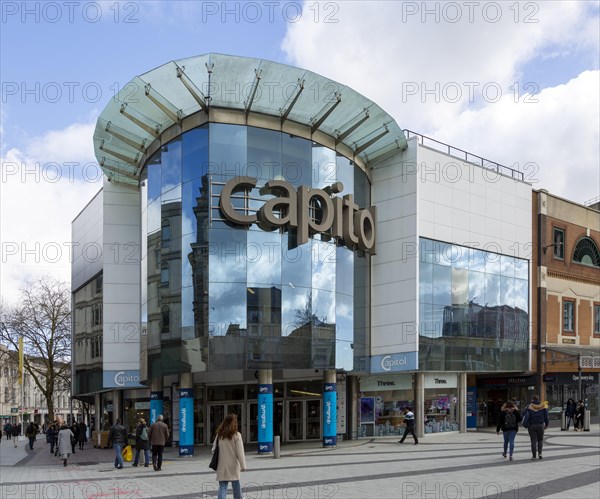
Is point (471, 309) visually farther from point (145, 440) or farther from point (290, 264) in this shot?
point (145, 440)

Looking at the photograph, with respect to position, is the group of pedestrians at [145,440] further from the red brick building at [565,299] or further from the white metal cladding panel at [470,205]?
the red brick building at [565,299]

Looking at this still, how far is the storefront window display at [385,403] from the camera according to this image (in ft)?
110

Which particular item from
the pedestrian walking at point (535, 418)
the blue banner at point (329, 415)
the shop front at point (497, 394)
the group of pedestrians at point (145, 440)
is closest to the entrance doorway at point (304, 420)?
the blue banner at point (329, 415)

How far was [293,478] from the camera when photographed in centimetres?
1820

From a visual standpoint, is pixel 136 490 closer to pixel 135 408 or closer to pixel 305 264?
pixel 305 264

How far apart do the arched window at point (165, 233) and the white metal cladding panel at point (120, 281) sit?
8.58 m

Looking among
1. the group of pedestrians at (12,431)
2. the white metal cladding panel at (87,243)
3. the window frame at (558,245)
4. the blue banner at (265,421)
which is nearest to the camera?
the blue banner at (265,421)

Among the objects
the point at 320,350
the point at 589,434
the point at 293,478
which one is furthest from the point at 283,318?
the point at 589,434

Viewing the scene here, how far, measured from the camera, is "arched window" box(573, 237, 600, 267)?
42.7m

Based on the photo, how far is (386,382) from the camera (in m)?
33.8

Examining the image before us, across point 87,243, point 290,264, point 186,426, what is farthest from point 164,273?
point 87,243

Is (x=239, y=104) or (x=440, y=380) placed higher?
(x=239, y=104)

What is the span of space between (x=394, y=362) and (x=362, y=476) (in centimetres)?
1487

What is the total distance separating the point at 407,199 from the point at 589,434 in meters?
12.9
